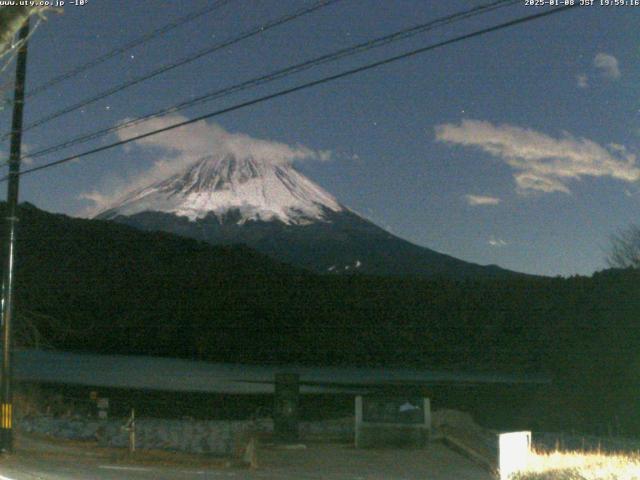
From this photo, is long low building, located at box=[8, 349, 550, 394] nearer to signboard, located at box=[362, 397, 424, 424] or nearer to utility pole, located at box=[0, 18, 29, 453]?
signboard, located at box=[362, 397, 424, 424]

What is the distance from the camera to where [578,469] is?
1097cm

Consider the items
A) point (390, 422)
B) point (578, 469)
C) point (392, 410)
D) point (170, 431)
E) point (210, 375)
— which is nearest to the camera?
point (578, 469)

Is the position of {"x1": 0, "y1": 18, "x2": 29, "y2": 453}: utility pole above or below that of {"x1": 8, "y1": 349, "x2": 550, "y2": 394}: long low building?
above

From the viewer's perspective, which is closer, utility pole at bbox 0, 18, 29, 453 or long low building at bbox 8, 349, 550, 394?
utility pole at bbox 0, 18, 29, 453

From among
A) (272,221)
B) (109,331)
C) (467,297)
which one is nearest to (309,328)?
(467,297)

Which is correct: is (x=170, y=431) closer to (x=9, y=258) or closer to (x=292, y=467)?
(x=292, y=467)

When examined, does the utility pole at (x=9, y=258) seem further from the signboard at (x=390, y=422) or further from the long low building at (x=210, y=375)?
the long low building at (x=210, y=375)

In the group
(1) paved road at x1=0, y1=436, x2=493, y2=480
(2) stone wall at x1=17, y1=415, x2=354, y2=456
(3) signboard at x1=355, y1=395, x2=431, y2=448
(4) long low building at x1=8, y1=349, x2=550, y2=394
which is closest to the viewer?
(1) paved road at x1=0, y1=436, x2=493, y2=480

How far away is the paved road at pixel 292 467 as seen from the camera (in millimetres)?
14617

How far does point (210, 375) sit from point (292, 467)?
2093 inches

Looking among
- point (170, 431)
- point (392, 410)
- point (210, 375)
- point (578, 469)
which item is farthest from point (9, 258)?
point (210, 375)

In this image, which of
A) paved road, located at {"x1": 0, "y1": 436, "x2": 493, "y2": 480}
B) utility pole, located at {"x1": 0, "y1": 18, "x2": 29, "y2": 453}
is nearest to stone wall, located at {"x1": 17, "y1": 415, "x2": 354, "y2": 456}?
paved road, located at {"x1": 0, "y1": 436, "x2": 493, "y2": 480}

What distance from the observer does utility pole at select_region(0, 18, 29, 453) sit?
17.1 m

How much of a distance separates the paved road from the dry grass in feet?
12.8
